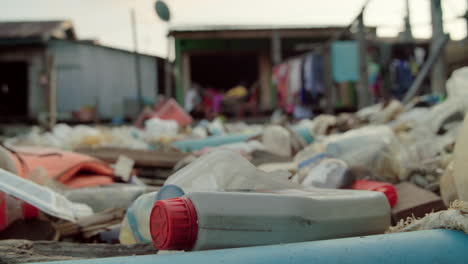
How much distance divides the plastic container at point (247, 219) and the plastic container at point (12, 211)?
2.64ft

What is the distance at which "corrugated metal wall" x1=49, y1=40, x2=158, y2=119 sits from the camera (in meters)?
14.3

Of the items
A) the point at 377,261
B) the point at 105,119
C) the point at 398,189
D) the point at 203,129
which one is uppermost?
the point at 377,261

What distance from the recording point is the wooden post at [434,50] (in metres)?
4.91

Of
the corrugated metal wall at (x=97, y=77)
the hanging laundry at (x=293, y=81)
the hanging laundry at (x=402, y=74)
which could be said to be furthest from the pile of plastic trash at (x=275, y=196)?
the corrugated metal wall at (x=97, y=77)

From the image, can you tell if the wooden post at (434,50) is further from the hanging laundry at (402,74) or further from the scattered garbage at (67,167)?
the scattered garbage at (67,167)

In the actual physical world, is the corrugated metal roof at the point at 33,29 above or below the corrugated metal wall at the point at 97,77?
above

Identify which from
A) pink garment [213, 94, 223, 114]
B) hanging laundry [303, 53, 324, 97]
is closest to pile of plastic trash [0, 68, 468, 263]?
hanging laundry [303, 53, 324, 97]

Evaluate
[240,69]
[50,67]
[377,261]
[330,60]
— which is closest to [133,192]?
[377,261]

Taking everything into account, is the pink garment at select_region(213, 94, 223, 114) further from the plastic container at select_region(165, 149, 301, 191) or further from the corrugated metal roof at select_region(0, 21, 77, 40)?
the plastic container at select_region(165, 149, 301, 191)

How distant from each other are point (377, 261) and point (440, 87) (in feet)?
15.4

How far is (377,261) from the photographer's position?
0.87m

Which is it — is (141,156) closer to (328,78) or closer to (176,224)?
(176,224)

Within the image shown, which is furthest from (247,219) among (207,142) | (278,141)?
(207,142)

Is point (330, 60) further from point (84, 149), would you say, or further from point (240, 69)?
point (240, 69)
